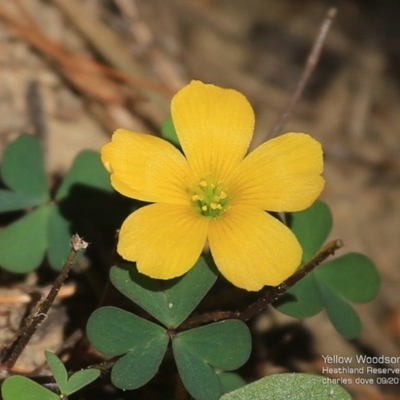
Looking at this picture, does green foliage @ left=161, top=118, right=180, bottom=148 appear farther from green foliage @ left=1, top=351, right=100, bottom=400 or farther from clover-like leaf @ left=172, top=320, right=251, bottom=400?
green foliage @ left=1, top=351, right=100, bottom=400

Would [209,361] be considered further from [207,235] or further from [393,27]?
[393,27]

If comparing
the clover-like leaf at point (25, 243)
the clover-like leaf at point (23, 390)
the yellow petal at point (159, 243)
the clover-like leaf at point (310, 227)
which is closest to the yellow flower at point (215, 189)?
the yellow petal at point (159, 243)

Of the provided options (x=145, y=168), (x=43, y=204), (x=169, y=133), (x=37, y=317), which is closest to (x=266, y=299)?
(x=145, y=168)

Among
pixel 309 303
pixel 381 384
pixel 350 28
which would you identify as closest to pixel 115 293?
pixel 309 303

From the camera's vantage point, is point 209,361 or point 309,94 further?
point 309,94

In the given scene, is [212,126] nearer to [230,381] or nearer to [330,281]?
[330,281]
